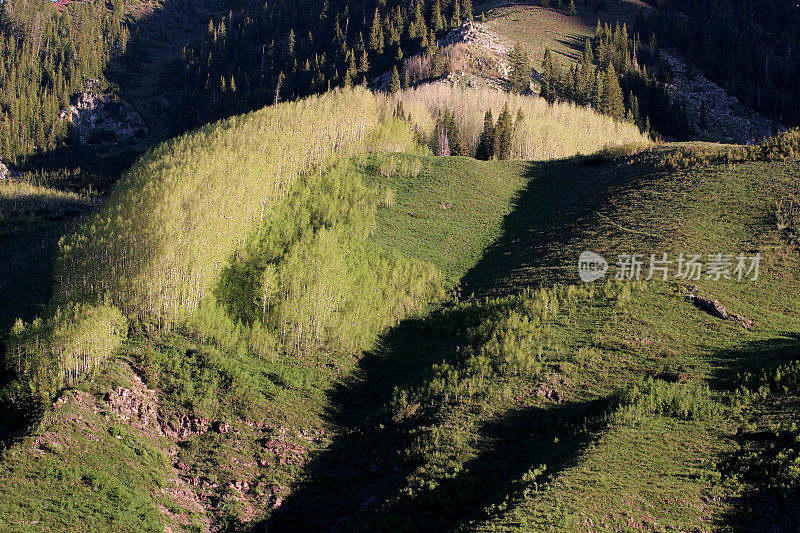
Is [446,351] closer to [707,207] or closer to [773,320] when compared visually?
[773,320]

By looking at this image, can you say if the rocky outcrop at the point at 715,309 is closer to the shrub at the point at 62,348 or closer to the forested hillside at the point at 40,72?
the shrub at the point at 62,348

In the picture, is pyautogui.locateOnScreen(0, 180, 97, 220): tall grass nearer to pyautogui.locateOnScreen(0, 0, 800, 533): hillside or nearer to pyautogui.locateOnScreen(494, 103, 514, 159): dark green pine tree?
pyautogui.locateOnScreen(0, 0, 800, 533): hillside

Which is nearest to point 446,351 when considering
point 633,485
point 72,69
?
point 633,485

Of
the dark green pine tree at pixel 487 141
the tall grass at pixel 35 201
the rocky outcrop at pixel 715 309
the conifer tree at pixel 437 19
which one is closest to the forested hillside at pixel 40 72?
the tall grass at pixel 35 201

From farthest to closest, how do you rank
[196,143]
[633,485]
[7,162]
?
[7,162] → [196,143] → [633,485]

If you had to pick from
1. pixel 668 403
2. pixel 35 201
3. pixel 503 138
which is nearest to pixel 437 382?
pixel 668 403

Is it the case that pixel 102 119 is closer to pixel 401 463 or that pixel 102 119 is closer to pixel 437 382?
pixel 437 382
